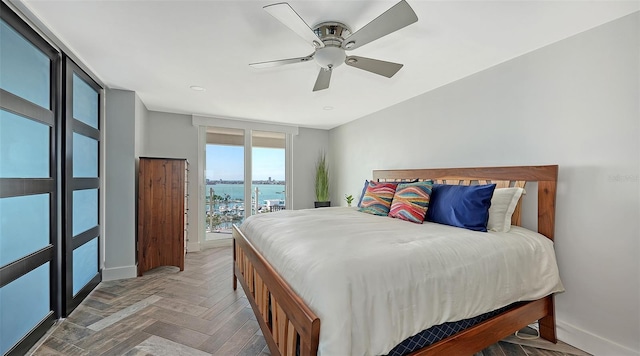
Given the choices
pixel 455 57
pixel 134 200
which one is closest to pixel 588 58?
pixel 455 57

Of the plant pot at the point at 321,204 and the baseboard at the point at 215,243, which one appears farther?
the plant pot at the point at 321,204

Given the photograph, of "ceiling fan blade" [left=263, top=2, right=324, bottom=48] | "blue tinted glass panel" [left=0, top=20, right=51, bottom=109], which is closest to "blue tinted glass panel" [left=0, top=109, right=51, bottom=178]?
"blue tinted glass panel" [left=0, top=20, right=51, bottom=109]

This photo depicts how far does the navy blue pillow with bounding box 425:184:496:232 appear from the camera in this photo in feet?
6.59

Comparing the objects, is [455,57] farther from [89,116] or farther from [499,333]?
[89,116]

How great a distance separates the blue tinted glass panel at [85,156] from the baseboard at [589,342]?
4.35m

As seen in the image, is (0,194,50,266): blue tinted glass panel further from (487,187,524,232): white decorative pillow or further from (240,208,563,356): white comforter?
(487,187,524,232): white decorative pillow

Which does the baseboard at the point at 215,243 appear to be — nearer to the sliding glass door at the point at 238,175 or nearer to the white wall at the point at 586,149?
the sliding glass door at the point at 238,175

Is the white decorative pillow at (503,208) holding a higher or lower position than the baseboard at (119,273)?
higher

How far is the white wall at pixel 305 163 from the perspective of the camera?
5.30 meters

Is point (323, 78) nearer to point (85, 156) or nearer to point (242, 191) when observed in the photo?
point (85, 156)

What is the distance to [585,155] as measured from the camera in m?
1.89

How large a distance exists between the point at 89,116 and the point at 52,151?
2.85 feet

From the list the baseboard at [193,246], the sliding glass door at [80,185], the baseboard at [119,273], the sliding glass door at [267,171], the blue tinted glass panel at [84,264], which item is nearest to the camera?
the sliding glass door at [80,185]

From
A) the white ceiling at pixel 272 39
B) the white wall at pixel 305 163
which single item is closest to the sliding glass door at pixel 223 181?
the white wall at pixel 305 163
